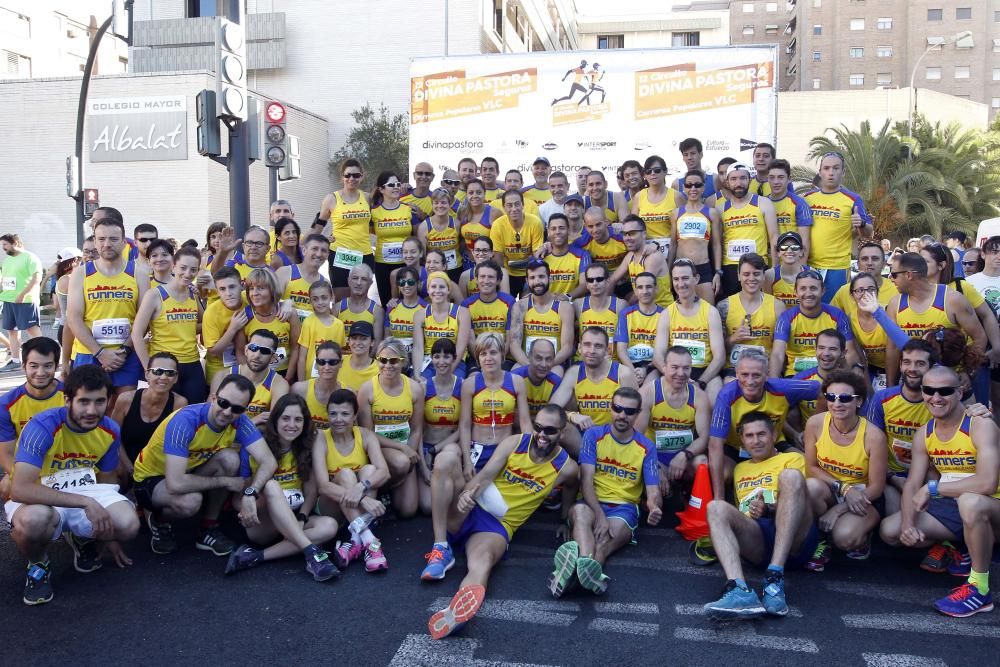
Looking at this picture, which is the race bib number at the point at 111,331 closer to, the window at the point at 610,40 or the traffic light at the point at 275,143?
the traffic light at the point at 275,143

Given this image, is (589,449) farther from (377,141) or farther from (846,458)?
(377,141)

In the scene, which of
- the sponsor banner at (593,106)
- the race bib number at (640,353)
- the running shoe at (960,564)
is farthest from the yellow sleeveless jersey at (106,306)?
the sponsor banner at (593,106)

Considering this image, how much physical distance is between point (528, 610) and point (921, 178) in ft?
82.1

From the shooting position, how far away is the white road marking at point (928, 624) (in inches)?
166

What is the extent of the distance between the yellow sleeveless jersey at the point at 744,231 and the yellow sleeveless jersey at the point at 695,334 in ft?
3.70

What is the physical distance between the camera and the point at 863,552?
5.19 metres

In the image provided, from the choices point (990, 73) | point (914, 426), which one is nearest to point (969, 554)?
point (914, 426)

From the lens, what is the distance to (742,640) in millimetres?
4137

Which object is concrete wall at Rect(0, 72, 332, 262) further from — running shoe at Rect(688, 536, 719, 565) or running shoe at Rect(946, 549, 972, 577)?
Result: running shoe at Rect(946, 549, 972, 577)

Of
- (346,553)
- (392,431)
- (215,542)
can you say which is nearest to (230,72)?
(392,431)

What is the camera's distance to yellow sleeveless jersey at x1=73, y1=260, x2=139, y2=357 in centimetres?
637

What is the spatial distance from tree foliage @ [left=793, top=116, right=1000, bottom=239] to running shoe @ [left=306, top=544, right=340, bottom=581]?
76.6ft

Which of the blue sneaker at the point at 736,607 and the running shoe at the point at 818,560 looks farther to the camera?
the running shoe at the point at 818,560

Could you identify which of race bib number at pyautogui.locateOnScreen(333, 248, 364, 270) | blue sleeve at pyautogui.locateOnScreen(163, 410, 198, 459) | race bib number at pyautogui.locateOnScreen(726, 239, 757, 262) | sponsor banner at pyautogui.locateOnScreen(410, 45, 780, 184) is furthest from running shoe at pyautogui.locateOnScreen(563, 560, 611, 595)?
sponsor banner at pyautogui.locateOnScreen(410, 45, 780, 184)
